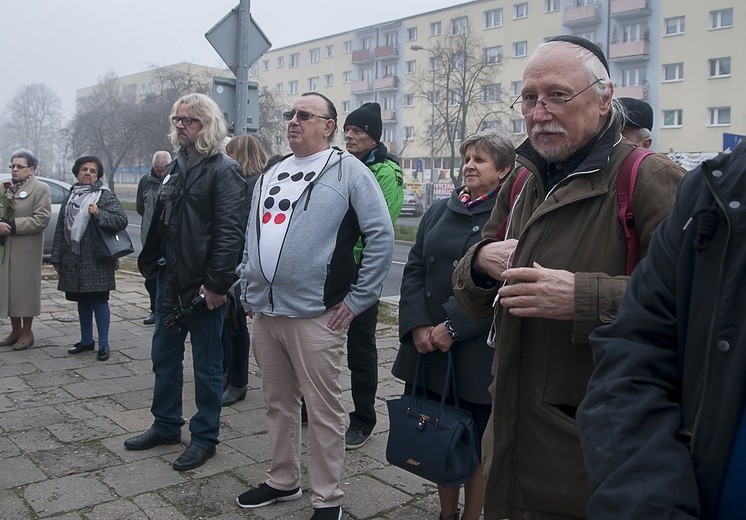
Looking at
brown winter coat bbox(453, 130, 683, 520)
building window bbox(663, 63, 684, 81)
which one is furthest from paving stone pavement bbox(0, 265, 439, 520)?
building window bbox(663, 63, 684, 81)

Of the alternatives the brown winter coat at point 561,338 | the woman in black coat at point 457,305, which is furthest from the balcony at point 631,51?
the brown winter coat at point 561,338

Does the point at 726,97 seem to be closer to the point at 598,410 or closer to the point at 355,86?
the point at 355,86

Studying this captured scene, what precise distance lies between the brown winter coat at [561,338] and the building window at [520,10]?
185ft

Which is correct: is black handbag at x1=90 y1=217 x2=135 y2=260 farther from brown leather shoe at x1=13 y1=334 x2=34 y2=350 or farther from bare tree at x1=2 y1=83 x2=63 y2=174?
bare tree at x1=2 y1=83 x2=63 y2=174

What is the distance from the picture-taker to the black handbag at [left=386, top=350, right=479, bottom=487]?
313 centimetres

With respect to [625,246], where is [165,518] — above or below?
below

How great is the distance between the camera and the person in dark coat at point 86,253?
6918 millimetres

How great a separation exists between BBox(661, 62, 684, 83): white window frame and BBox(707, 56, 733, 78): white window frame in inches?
72.0

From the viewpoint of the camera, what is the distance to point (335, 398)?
12.0ft

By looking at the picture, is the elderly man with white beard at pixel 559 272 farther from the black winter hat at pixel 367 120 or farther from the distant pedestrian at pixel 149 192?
the distant pedestrian at pixel 149 192

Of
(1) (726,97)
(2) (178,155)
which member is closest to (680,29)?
(1) (726,97)

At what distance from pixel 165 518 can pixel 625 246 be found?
8.50 ft

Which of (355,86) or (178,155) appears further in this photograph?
(355,86)

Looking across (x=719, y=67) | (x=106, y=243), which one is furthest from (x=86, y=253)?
(x=719, y=67)
